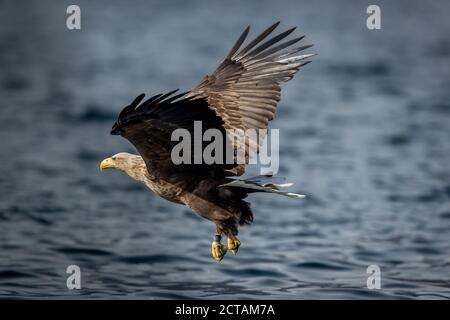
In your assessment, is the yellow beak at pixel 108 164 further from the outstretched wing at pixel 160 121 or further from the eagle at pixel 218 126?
the outstretched wing at pixel 160 121

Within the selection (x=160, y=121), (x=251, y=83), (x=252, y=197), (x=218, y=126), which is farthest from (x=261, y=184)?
(x=252, y=197)

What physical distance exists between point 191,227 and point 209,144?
15.9 ft

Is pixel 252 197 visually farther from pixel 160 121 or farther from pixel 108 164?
pixel 160 121

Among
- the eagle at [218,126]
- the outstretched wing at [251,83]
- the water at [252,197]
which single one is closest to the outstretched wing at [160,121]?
the eagle at [218,126]

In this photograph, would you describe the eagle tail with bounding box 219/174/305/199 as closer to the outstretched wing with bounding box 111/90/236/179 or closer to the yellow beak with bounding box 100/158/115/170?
the outstretched wing with bounding box 111/90/236/179

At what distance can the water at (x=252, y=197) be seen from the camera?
10312 millimetres

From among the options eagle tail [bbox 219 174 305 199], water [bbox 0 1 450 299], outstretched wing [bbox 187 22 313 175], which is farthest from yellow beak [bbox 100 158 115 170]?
water [bbox 0 1 450 299]

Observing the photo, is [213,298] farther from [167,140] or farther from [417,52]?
[417,52]

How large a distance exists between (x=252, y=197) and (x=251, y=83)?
563cm

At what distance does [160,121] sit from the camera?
7367mm

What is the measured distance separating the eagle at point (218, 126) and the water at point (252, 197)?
153 centimetres

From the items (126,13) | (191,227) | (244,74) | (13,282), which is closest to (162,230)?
(191,227)

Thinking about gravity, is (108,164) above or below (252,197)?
below

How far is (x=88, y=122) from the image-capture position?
1822 centimetres
